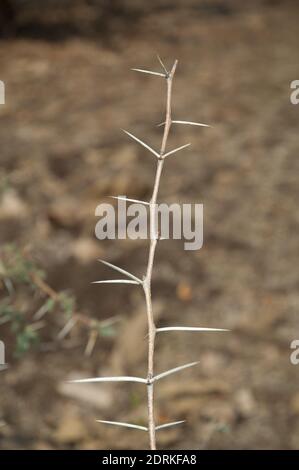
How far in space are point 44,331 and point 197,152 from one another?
3.27 ft

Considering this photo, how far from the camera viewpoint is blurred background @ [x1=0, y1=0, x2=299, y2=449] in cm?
171

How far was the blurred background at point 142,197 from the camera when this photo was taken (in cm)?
171

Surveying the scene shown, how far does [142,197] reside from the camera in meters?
2.41

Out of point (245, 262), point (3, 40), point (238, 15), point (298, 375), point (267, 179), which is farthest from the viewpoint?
point (238, 15)

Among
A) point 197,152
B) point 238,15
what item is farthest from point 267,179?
point 238,15

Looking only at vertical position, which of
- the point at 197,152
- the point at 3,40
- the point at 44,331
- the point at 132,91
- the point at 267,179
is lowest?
the point at 44,331

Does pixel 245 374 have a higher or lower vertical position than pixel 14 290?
lower

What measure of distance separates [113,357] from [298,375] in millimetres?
449

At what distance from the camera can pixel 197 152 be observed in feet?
8.66

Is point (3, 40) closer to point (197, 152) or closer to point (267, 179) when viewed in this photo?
point (197, 152)

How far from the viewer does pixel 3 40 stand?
3.36 m

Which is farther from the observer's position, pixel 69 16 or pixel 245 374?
pixel 69 16
